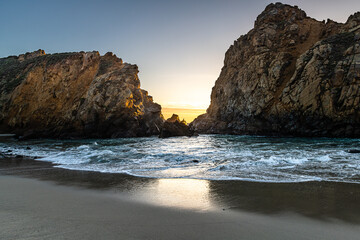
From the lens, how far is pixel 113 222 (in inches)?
135

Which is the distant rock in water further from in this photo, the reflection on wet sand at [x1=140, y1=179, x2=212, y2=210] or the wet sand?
the wet sand

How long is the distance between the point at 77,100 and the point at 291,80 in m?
41.5

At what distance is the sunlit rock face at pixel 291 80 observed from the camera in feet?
95.7

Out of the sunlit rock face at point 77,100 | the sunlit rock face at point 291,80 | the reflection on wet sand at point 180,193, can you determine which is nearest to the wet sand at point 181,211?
the reflection on wet sand at point 180,193

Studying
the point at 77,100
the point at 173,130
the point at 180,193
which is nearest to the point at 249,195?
the point at 180,193

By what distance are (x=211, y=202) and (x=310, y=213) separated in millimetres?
1740

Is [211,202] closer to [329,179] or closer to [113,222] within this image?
[113,222]

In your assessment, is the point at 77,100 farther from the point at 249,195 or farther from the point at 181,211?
the point at 181,211

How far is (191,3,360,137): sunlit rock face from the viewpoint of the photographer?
95.7 feet

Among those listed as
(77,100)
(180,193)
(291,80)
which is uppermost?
(291,80)

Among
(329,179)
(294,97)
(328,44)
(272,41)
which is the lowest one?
(329,179)

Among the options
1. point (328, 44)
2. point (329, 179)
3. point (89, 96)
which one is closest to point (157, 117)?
point (89, 96)

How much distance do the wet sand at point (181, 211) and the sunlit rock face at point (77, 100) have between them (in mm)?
34944

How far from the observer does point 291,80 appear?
3538cm
